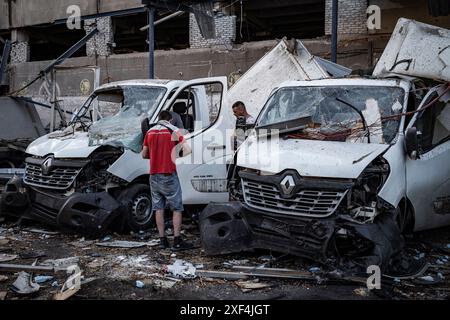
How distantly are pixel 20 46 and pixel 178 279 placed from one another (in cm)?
1704

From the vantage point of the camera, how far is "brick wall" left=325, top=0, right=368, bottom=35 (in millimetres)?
12938

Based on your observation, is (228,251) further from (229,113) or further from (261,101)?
(261,101)

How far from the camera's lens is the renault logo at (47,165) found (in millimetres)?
6871

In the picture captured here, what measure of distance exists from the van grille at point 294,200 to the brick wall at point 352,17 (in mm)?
8862

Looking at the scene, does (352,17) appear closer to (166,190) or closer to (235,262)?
(166,190)

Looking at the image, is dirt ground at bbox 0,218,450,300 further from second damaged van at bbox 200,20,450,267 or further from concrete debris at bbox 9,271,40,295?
second damaged van at bbox 200,20,450,267

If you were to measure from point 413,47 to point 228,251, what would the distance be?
388 centimetres

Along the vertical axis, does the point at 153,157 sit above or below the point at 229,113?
below

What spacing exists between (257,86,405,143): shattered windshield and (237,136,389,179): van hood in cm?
22

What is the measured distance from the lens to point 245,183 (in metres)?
5.61

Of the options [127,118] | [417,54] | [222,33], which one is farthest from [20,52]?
[417,54]

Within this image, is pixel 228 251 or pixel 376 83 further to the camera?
pixel 376 83

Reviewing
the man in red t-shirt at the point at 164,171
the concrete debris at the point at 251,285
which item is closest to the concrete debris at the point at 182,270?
the concrete debris at the point at 251,285
